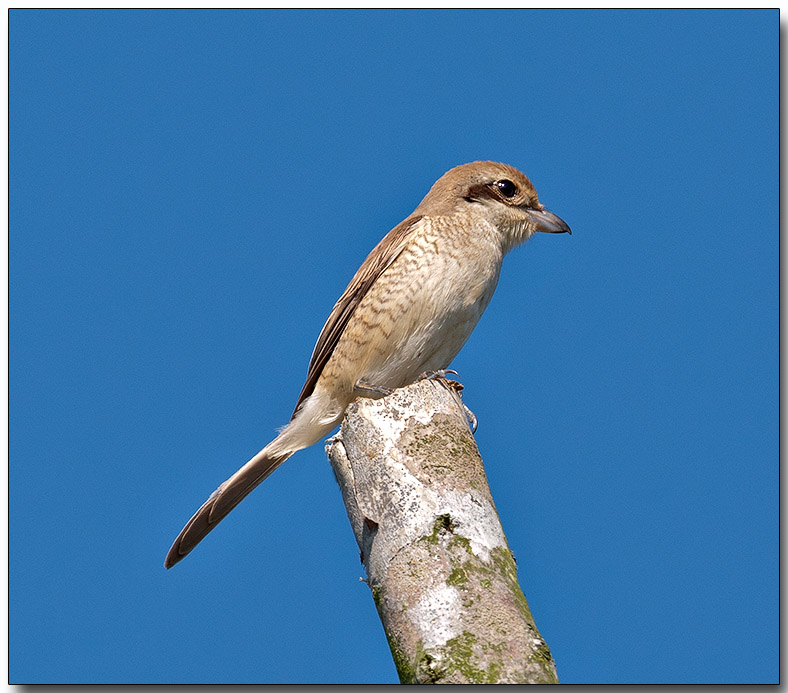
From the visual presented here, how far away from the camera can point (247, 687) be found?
3.44 meters

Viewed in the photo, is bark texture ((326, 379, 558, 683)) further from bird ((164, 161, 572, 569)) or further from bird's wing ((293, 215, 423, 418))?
bird's wing ((293, 215, 423, 418))

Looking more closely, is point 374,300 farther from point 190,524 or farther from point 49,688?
point 49,688

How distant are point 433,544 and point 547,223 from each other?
10.4ft

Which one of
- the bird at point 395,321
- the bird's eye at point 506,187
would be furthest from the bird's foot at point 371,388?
the bird's eye at point 506,187

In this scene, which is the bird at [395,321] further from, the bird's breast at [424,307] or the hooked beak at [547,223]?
the hooked beak at [547,223]

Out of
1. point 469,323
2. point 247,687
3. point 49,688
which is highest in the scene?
point 469,323

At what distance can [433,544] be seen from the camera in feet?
10.3

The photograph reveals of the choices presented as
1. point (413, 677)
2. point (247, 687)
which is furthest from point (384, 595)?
point (247, 687)

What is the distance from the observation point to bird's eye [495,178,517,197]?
18.9 feet

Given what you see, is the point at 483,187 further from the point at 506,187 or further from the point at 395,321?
the point at 395,321

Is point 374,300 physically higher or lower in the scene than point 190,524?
higher

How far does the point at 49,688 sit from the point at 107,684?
0.26 metres

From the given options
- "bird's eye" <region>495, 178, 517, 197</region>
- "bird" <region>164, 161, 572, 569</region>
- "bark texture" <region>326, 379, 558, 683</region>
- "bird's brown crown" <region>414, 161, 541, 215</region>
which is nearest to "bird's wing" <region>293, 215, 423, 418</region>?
"bird" <region>164, 161, 572, 569</region>

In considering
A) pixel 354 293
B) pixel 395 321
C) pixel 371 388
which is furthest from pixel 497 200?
pixel 371 388
